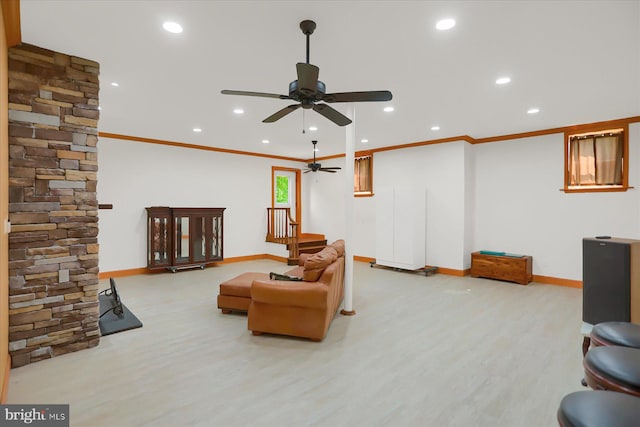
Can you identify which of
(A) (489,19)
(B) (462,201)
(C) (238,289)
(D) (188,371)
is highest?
(A) (489,19)

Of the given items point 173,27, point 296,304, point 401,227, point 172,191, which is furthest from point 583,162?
point 172,191

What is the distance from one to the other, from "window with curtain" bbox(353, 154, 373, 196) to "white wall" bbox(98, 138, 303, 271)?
231cm

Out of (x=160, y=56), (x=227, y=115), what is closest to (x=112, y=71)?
(x=160, y=56)

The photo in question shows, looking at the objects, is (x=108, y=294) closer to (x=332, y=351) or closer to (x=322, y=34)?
(x=332, y=351)

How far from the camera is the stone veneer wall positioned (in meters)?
2.94

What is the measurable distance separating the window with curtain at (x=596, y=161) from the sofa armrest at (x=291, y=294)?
541 centimetres

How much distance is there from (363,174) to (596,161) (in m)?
4.83

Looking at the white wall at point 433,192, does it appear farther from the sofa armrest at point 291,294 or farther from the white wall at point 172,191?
the sofa armrest at point 291,294

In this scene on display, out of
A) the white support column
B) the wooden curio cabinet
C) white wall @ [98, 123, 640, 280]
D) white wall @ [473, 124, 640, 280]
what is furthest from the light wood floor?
the wooden curio cabinet

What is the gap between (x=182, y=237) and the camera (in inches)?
281

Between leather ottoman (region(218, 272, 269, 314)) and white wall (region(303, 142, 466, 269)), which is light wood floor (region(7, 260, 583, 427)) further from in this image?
white wall (region(303, 142, 466, 269))

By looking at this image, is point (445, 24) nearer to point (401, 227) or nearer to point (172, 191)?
point (401, 227)

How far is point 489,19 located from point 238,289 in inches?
155

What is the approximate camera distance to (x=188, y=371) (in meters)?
2.87
